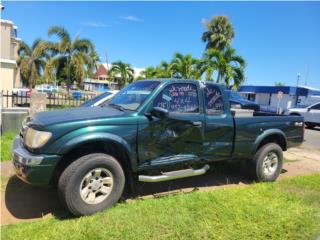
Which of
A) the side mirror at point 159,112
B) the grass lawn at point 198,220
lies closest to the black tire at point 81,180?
the grass lawn at point 198,220

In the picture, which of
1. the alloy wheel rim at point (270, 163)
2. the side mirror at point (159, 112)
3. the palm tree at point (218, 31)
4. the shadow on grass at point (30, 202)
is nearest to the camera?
the shadow on grass at point (30, 202)

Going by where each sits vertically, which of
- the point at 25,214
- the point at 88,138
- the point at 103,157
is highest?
the point at 88,138

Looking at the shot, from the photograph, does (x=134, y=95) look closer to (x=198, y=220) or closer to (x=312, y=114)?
(x=198, y=220)

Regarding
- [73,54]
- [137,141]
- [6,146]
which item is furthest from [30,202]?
[73,54]

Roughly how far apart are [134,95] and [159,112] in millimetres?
842

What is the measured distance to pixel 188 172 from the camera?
490cm

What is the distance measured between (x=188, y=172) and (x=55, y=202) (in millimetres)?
2047

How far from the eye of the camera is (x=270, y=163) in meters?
6.05

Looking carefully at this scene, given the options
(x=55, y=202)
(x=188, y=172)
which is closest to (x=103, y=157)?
(x=55, y=202)

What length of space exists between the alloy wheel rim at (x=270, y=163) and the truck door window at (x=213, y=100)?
1.46 metres

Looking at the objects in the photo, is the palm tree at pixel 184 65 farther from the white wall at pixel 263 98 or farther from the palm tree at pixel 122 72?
the palm tree at pixel 122 72

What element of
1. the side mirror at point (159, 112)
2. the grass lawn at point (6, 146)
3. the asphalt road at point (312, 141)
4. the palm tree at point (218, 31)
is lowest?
the asphalt road at point (312, 141)

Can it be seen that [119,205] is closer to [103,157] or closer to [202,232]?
[103,157]

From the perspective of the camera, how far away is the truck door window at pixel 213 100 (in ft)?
17.3
